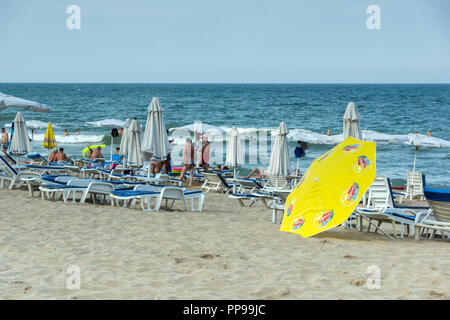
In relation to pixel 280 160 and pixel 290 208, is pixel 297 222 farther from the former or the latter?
pixel 280 160

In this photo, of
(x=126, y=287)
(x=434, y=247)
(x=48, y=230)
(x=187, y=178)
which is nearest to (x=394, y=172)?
(x=187, y=178)

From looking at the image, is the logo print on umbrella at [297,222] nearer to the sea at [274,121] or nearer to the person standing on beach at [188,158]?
the person standing on beach at [188,158]

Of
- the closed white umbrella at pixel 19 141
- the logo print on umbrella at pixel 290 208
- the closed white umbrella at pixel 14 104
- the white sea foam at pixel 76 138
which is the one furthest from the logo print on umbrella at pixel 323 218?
the white sea foam at pixel 76 138

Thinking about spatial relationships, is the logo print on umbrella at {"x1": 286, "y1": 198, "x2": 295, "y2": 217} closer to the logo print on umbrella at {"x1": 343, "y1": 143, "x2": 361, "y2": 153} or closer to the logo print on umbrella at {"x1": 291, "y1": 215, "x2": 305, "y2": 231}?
the logo print on umbrella at {"x1": 291, "y1": 215, "x2": 305, "y2": 231}

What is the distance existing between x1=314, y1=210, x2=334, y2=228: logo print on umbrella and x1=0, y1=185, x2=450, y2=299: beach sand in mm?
207

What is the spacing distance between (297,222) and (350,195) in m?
0.72

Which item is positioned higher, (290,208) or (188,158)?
(290,208)

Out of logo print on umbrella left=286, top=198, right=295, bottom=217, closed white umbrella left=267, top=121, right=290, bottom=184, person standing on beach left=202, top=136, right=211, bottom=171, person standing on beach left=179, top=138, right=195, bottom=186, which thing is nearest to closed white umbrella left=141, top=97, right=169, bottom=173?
person standing on beach left=179, top=138, right=195, bottom=186

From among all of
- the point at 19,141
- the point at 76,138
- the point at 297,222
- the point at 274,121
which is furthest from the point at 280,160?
the point at 274,121

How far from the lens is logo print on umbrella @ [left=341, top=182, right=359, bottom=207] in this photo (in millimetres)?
5606

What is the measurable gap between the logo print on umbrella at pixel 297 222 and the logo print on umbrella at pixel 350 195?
0.56m

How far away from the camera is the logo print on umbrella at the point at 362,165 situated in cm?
576

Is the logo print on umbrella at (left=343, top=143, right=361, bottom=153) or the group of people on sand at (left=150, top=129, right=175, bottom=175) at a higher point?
the logo print on umbrella at (left=343, top=143, right=361, bottom=153)

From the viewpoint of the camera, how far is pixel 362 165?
19.0ft
